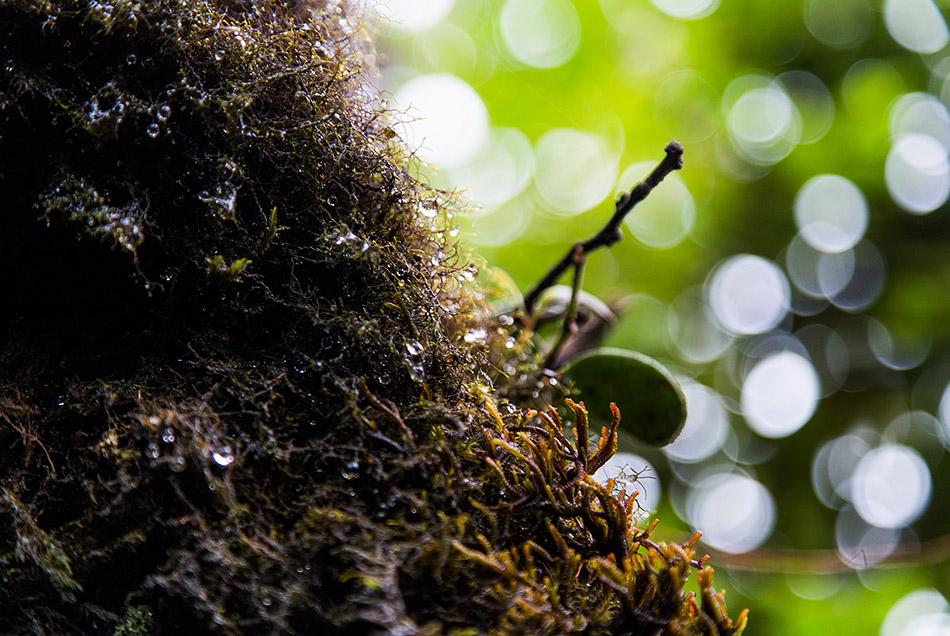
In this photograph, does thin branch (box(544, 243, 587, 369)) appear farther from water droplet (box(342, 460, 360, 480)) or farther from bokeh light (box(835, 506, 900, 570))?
bokeh light (box(835, 506, 900, 570))

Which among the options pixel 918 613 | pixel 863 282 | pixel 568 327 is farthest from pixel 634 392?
pixel 863 282

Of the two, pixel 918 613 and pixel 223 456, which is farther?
pixel 918 613

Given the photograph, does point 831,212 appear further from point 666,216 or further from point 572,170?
point 572,170

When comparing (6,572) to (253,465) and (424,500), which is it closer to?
(253,465)

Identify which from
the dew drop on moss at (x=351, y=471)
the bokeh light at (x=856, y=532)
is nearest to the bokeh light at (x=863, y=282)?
the bokeh light at (x=856, y=532)

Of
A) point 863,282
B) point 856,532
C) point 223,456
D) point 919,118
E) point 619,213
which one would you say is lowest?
point 223,456

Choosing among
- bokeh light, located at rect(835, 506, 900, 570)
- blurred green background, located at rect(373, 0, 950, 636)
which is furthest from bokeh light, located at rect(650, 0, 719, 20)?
bokeh light, located at rect(835, 506, 900, 570)
